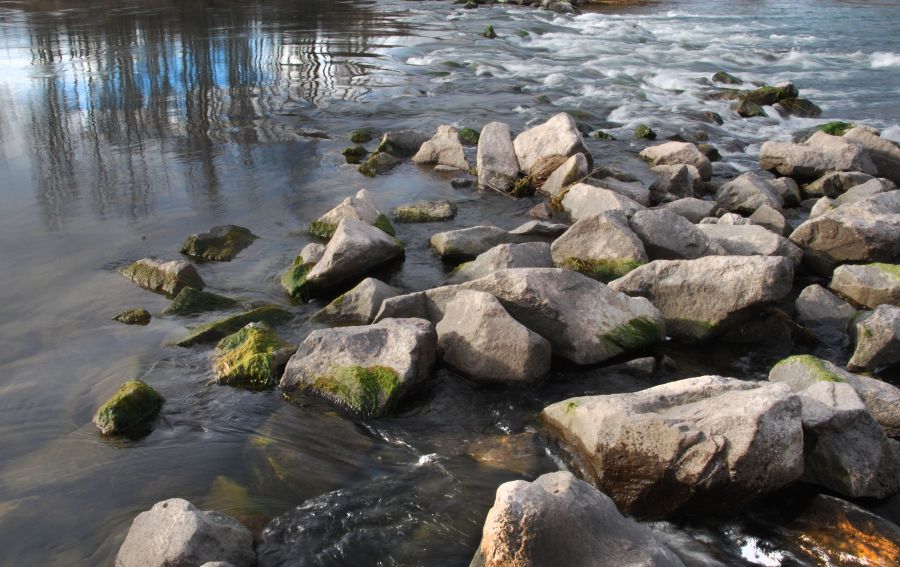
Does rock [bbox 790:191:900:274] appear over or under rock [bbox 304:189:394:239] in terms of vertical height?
over

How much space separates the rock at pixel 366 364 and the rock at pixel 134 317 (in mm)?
1907

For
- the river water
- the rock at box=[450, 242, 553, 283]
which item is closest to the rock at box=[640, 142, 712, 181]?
the river water

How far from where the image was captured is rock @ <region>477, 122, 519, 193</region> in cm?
1079

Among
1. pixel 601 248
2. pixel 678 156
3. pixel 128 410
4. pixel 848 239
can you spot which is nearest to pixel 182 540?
pixel 128 410

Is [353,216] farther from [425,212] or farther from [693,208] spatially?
[693,208]

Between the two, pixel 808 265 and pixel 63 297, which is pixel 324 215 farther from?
pixel 808 265

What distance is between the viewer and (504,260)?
7.47 metres

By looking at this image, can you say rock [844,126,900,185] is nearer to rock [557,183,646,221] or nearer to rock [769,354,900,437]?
rock [557,183,646,221]

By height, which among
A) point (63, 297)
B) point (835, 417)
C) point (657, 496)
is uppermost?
point (835, 417)

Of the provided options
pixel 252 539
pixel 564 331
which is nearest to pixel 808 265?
pixel 564 331

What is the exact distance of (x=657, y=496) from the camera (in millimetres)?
4684

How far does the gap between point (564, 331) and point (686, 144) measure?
6.63 metres

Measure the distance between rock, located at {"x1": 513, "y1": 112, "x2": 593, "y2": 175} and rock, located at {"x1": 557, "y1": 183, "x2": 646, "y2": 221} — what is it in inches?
38.9

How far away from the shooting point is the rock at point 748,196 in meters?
9.82
